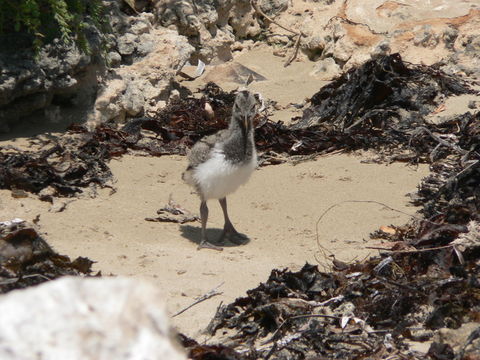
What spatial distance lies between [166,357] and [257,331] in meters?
3.01

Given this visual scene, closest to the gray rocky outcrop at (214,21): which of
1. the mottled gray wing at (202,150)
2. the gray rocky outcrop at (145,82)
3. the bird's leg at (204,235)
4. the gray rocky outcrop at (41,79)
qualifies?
the gray rocky outcrop at (145,82)

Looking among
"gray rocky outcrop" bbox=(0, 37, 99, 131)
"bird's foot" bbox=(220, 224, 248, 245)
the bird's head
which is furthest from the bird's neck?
"gray rocky outcrop" bbox=(0, 37, 99, 131)

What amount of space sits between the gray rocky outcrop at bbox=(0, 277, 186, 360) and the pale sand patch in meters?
3.03

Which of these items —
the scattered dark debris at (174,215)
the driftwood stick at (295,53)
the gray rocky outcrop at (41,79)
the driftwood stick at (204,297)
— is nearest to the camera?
the driftwood stick at (204,297)

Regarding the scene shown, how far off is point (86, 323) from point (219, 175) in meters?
5.20

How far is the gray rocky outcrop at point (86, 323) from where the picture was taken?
2270 mm

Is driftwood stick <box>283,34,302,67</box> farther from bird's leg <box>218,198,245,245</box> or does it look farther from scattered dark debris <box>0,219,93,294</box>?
scattered dark debris <box>0,219,93,294</box>

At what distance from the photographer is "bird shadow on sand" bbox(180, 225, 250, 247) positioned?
772 cm

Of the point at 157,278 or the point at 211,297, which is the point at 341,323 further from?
the point at 157,278

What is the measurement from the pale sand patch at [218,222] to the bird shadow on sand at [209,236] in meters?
0.02

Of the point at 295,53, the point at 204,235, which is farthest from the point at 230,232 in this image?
the point at 295,53

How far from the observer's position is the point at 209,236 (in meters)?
8.06

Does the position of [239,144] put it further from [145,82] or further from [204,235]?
[145,82]

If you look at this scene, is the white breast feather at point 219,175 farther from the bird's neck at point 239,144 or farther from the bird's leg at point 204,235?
the bird's leg at point 204,235
